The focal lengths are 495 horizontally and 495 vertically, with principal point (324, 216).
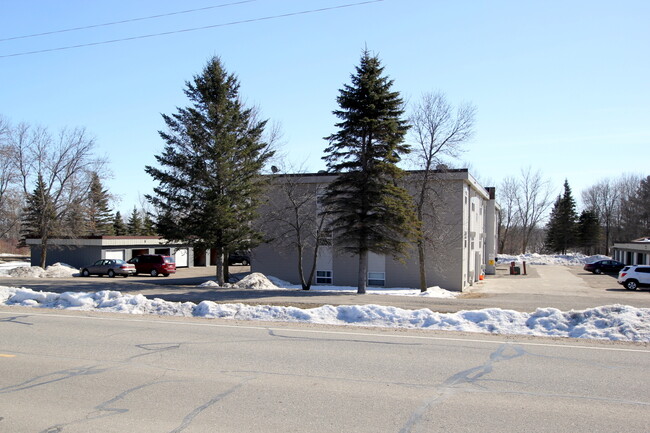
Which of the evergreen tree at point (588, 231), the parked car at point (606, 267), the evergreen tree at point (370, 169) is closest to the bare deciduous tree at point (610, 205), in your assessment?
the evergreen tree at point (588, 231)

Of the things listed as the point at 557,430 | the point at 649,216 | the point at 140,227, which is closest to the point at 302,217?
the point at 557,430

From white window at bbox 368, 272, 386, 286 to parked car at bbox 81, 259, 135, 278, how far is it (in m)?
20.1

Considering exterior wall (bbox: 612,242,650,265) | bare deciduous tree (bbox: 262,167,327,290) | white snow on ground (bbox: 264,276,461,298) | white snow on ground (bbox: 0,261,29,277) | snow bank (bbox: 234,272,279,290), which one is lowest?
white snow on ground (bbox: 0,261,29,277)

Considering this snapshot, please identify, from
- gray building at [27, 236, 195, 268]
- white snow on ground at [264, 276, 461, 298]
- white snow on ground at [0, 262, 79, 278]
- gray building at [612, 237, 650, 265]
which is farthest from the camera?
gray building at [27, 236, 195, 268]

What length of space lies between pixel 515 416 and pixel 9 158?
44.9 meters

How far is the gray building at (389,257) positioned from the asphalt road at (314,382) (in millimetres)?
18029

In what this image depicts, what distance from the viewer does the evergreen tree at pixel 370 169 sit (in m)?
22.5

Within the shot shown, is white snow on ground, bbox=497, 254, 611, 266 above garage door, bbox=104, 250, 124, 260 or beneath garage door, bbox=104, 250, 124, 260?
beneath

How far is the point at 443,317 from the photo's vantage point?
13.1 metres

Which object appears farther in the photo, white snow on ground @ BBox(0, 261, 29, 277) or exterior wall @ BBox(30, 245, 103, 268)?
exterior wall @ BBox(30, 245, 103, 268)

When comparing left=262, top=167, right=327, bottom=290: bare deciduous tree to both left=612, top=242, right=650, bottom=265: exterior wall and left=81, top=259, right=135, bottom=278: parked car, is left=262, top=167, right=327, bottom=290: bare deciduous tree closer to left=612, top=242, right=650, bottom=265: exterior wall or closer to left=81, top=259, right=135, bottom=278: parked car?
left=81, top=259, right=135, bottom=278: parked car

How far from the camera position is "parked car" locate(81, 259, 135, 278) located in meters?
39.2

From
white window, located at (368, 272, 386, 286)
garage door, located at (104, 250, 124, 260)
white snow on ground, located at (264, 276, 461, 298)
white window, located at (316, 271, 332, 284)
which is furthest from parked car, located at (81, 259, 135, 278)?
white window, located at (368, 272, 386, 286)

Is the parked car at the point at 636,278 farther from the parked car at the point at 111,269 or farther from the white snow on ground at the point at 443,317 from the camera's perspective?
the parked car at the point at 111,269
